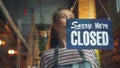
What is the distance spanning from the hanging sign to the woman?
0.04 metres

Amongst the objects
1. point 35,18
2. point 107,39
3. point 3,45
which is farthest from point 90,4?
point 3,45

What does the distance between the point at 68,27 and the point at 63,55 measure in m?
0.12

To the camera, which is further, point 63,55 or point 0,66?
point 0,66

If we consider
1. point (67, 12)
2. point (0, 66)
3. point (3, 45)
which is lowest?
point (0, 66)

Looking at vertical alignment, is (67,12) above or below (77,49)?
above

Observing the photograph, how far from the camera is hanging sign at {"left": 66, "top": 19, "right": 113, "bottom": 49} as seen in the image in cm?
111

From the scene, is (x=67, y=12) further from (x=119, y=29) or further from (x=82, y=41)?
(x=119, y=29)

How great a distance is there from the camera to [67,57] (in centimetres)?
101

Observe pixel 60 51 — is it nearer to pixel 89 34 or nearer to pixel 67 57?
pixel 67 57

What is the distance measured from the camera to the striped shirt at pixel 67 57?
1.00 meters

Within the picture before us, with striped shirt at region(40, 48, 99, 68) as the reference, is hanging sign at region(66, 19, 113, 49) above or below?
above

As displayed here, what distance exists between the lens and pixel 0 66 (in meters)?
12.3

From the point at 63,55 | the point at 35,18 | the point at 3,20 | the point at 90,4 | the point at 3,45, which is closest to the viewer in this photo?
the point at 63,55

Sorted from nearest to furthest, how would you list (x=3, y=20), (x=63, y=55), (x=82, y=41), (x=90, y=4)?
(x=63, y=55) < (x=82, y=41) < (x=90, y=4) < (x=3, y=20)
